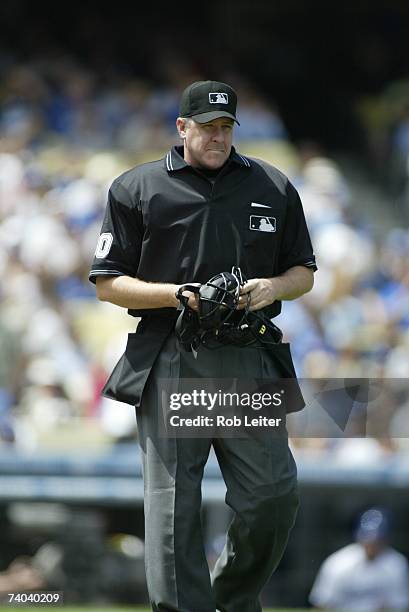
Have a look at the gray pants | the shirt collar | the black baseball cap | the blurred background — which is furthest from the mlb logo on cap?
the blurred background

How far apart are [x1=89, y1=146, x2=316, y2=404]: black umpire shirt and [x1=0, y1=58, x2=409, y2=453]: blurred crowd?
8.57 ft

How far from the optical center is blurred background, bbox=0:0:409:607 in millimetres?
6973

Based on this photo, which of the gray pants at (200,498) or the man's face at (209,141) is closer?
the gray pants at (200,498)

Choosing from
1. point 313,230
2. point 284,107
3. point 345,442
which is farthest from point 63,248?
point 284,107

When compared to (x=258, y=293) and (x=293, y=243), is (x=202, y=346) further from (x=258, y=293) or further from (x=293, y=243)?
(x=293, y=243)

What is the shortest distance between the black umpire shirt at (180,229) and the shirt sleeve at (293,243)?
4cm

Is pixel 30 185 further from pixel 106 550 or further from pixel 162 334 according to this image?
pixel 162 334

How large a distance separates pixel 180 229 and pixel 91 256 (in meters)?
6.61

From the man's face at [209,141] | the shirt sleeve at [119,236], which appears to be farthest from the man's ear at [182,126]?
the shirt sleeve at [119,236]

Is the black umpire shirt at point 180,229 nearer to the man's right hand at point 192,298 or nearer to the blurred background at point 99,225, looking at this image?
the man's right hand at point 192,298

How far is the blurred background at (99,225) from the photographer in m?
6.97

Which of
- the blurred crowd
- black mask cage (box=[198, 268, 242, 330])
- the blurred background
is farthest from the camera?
the blurred crowd

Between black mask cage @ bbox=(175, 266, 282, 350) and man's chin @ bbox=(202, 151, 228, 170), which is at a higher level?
man's chin @ bbox=(202, 151, 228, 170)

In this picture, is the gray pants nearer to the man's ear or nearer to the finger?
the finger
